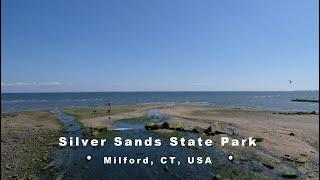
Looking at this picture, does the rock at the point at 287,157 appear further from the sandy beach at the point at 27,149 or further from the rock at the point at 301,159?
the sandy beach at the point at 27,149

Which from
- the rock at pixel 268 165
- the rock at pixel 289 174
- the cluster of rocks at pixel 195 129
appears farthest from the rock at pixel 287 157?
the cluster of rocks at pixel 195 129

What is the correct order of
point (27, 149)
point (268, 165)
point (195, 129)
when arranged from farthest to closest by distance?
point (195, 129)
point (27, 149)
point (268, 165)

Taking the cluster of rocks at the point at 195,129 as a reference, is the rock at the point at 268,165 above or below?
below

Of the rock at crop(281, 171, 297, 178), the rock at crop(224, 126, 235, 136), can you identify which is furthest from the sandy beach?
the rock at crop(224, 126, 235, 136)

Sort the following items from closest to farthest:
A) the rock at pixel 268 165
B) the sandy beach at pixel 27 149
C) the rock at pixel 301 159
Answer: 1. the sandy beach at pixel 27 149
2. the rock at pixel 268 165
3. the rock at pixel 301 159

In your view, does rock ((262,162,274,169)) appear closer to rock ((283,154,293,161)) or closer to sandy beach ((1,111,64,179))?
rock ((283,154,293,161))

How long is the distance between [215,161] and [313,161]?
882 cm

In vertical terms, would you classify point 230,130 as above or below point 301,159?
above

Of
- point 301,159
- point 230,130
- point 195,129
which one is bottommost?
point 301,159

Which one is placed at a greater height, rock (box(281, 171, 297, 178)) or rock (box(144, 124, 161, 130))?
Answer: rock (box(144, 124, 161, 130))

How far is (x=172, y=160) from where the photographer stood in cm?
3066

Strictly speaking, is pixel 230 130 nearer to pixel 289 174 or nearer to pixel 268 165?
pixel 268 165

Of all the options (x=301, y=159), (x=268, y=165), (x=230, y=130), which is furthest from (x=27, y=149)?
(x=230, y=130)

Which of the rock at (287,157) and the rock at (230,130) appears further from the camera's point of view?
the rock at (230,130)
